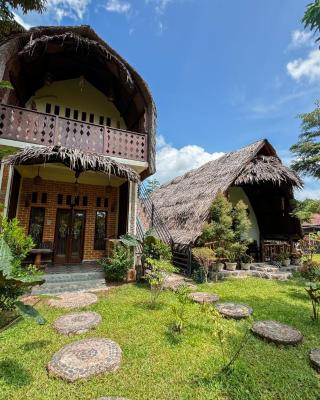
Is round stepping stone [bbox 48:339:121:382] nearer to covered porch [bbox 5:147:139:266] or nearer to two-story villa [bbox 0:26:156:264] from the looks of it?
two-story villa [bbox 0:26:156:264]

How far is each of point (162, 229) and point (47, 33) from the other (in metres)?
8.04

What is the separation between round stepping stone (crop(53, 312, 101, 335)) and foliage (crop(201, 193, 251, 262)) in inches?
196

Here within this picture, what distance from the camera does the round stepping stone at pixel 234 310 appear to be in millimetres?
4973

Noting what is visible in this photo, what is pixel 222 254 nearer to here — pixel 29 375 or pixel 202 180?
pixel 202 180

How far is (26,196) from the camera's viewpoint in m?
8.91

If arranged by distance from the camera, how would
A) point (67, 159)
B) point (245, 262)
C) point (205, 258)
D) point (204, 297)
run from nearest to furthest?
point (204, 297), point (67, 159), point (205, 258), point (245, 262)

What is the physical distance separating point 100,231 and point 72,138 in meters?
4.07

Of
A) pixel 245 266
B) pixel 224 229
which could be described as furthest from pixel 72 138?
pixel 245 266

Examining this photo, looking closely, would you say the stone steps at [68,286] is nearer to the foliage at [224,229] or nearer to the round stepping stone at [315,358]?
the foliage at [224,229]

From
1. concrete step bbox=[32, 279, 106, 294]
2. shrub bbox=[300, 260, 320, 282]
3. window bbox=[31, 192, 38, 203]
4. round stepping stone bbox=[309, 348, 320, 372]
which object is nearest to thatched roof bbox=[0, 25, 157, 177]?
window bbox=[31, 192, 38, 203]

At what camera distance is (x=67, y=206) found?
375 inches

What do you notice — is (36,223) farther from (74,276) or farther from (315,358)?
(315,358)

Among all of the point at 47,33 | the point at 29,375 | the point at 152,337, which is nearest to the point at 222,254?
the point at 152,337

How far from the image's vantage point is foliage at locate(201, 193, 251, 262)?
8547 millimetres
